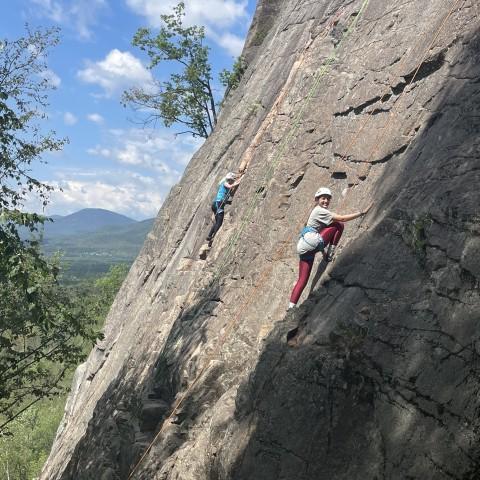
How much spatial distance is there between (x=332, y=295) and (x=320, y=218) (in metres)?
1.89

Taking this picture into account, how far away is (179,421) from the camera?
8953 millimetres

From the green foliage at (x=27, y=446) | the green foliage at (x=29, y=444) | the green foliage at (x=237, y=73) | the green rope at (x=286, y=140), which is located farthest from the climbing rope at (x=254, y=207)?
the green foliage at (x=27, y=446)

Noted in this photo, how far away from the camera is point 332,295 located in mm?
7215

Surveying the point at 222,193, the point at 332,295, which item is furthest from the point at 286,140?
the point at 332,295

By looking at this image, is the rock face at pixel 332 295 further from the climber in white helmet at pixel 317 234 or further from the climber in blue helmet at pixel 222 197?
the climber in blue helmet at pixel 222 197

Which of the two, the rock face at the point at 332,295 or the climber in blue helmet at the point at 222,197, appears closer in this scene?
the rock face at the point at 332,295

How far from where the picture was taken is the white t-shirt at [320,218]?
867 centimetres

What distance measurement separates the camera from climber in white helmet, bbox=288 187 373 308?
8570 mm

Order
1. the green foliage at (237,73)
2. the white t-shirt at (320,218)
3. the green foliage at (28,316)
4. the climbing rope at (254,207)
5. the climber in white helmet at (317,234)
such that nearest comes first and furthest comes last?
the climber in white helmet at (317,234)
the white t-shirt at (320,218)
the climbing rope at (254,207)
the green foliage at (28,316)
the green foliage at (237,73)

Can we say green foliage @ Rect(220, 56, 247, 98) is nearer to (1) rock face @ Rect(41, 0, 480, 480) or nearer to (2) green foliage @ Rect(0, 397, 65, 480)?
(1) rock face @ Rect(41, 0, 480, 480)

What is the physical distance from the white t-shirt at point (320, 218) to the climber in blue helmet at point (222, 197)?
226 inches

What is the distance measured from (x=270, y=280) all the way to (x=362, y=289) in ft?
12.1

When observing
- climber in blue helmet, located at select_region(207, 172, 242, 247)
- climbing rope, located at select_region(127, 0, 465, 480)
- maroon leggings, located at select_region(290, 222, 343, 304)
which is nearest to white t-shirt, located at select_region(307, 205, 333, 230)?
maroon leggings, located at select_region(290, 222, 343, 304)

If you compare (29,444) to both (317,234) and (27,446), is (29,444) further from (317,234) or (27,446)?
(317,234)
